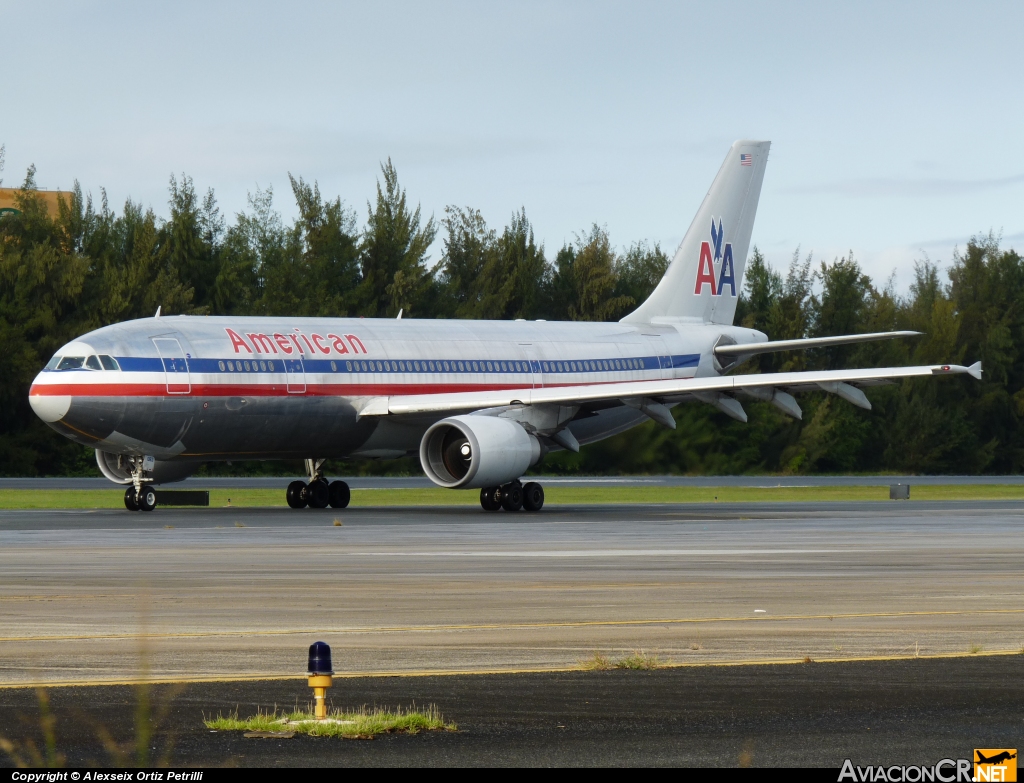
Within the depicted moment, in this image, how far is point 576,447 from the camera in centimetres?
3831

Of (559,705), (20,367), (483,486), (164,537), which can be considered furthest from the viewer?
(20,367)

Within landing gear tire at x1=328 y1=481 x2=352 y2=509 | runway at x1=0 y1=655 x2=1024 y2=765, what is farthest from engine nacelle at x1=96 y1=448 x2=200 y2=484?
runway at x1=0 y1=655 x2=1024 y2=765

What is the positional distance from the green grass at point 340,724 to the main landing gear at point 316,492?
2980 centimetres

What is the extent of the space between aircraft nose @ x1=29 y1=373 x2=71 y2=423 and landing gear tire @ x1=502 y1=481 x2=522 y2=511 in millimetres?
9517

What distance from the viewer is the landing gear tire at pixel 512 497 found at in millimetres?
36531

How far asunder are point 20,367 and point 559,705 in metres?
54.7

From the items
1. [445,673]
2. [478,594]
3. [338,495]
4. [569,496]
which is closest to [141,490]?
[338,495]

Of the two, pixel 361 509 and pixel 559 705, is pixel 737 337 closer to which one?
pixel 361 509

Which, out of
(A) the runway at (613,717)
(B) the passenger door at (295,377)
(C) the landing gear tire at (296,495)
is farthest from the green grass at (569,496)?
(A) the runway at (613,717)

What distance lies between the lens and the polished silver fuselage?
3375 centimetres

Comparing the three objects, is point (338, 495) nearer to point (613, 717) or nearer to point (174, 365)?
point (174, 365)

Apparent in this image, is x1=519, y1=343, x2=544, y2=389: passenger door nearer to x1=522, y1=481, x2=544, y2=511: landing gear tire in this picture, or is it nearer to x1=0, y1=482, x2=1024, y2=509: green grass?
x1=0, y1=482, x2=1024, y2=509: green grass

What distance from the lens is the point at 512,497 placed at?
3653cm

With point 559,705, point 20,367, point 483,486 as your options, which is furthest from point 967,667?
point 20,367
